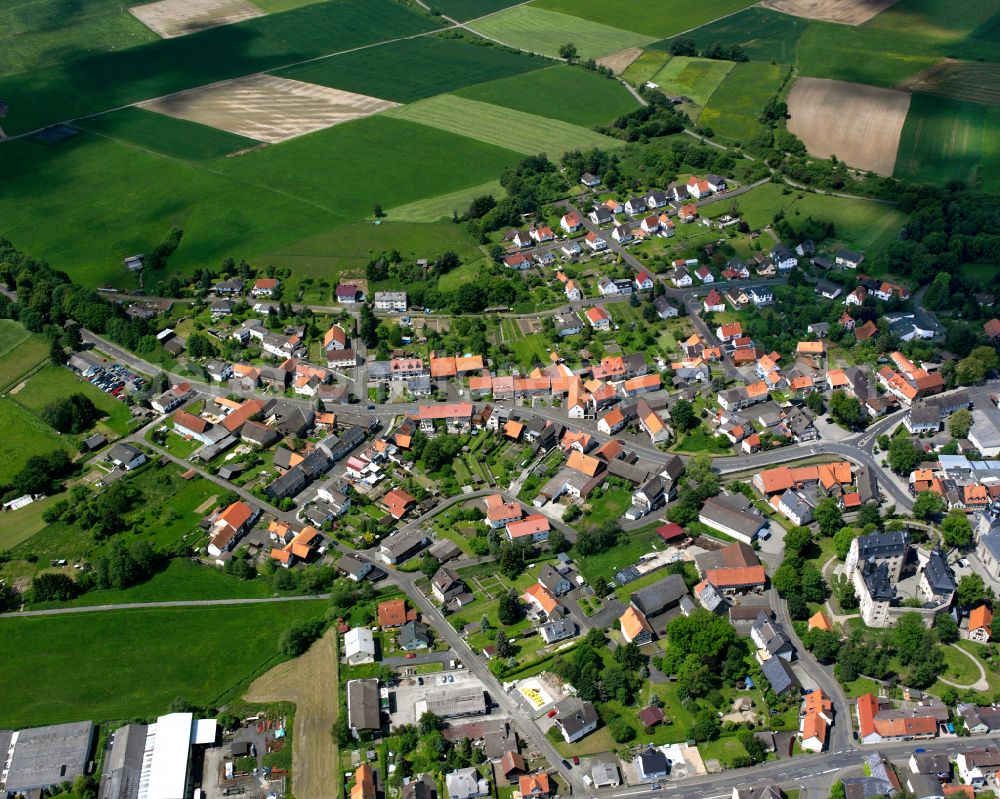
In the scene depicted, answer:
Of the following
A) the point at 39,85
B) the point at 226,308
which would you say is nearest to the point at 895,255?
the point at 226,308

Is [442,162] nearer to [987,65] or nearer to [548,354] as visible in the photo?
[548,354]

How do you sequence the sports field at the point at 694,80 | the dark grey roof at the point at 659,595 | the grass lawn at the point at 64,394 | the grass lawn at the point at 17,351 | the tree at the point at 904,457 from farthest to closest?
the sports field at the point at 694,80 → the grass lawn at the point at 17,351 → the grass lawn at the point at 64,394 → the tree at the point at 904,457 → the dark grey roof at the point at 659,595

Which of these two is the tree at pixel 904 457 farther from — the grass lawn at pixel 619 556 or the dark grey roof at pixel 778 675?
the dark grey roof at pixel 778 675

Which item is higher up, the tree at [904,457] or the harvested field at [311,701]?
the tree at [904,457]

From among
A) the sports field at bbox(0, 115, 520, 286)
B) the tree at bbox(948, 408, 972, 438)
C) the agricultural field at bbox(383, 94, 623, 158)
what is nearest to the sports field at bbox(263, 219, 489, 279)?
the sports field at bbox(0, 115, 520, 286)

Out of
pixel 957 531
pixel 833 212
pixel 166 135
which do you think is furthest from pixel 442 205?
pixel 957 531

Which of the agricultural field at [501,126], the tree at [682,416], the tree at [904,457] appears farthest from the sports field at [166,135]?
the tree at [904,457]
